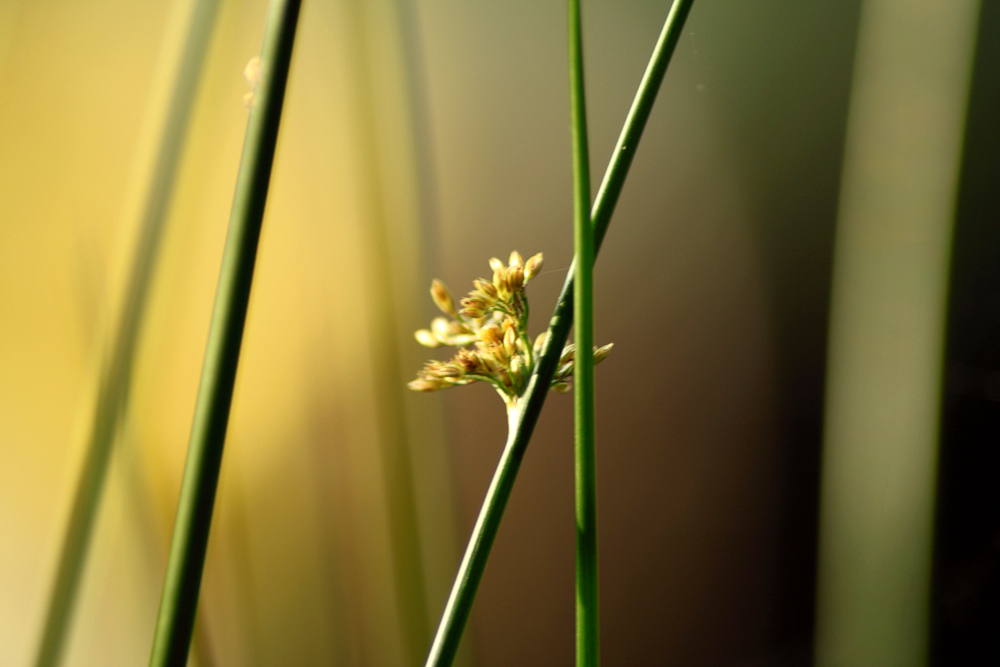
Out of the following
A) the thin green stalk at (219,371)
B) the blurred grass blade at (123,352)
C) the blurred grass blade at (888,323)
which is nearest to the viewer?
the thin green stalk at (219,371)

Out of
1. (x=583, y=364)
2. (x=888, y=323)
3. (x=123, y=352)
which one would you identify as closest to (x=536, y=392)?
(x=583, y=364)

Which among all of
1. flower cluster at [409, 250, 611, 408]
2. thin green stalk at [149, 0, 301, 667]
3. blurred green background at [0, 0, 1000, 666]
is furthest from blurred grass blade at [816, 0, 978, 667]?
thin green stalk at [149, 0, 301, 667]

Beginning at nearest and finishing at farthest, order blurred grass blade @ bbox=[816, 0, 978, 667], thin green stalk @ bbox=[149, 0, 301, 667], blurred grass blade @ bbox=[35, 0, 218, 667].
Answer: thin green stalk @ bbox=[149, 0, 301, 667] < blurred grass blade @ bbox=[35, 0, 218, 667] < blurred grass blade @ bbox=[816, 0, 978, 667]

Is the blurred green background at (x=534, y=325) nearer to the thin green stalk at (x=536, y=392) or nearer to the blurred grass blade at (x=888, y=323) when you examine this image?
the blurred grass blade at (x=888, y=323)

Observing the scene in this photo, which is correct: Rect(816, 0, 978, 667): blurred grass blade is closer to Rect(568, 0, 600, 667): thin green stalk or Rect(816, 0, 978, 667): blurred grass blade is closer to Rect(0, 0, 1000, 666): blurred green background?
Rect(0, 0, 1000, 666): blurred green background

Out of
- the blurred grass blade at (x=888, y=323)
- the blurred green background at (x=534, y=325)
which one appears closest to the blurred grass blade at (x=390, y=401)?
the blurred green background at (x=534, y=325)

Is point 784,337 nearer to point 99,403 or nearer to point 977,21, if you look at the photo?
point 977,21

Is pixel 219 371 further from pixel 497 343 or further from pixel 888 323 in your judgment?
pixel 888 323
